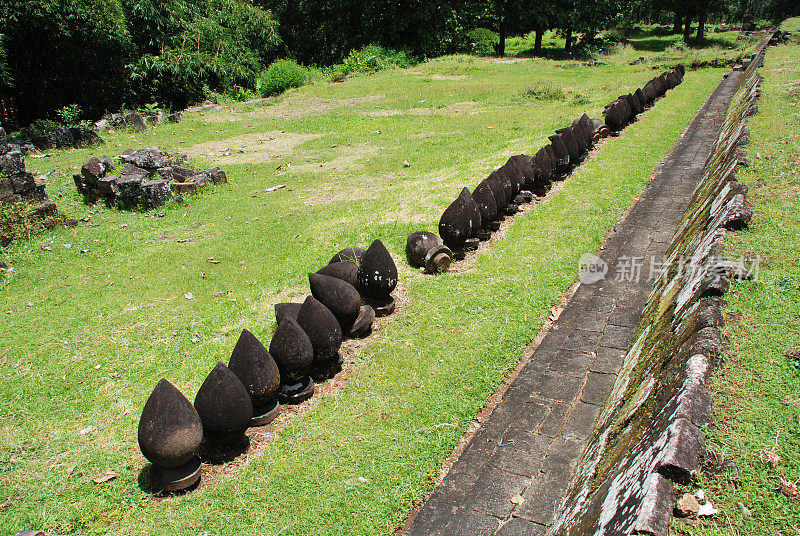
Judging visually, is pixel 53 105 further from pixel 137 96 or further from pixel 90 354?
pixel 90 354

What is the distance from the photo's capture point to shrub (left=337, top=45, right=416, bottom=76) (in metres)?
26.5

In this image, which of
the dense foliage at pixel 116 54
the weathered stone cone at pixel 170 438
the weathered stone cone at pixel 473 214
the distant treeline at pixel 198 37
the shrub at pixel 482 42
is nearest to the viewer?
the weathered stone cone at pixel 170 438

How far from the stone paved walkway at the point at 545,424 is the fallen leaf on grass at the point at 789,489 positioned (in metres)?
1.64

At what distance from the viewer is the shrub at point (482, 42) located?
31.7 meters

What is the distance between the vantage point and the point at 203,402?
14.9 feet

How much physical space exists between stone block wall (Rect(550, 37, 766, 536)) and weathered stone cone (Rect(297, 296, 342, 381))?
2.55 m

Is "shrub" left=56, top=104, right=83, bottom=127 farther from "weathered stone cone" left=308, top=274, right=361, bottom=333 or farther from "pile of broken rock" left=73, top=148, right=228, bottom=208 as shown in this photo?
"weathered stone cone" left=308, top=274, right=361, bottom=333

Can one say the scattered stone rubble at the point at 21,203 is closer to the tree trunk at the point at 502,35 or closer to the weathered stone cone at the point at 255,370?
the weathered stone cone at the point at 255,370

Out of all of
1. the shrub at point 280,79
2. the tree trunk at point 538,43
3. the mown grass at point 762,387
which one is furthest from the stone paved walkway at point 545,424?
the tree trunk at point 538,43

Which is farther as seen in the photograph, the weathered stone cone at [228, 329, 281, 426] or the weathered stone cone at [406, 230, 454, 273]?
the weathered stone cone at [406, 230, 454, 273]

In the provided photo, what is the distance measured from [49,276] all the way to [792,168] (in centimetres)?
1044

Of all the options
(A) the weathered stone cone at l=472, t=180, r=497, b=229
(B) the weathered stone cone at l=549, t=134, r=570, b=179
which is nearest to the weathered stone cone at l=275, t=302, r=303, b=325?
(A) the weathered stone cone at l=472, t=180, r=497, b=229

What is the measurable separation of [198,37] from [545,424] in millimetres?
23675

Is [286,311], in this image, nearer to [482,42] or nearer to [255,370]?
[255,370]
